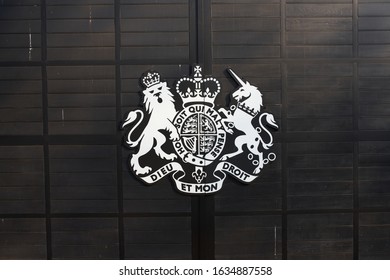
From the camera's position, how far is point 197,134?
4.46m

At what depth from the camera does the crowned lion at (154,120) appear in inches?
175

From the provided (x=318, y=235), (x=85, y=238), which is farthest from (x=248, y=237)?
(x=85, y=238)

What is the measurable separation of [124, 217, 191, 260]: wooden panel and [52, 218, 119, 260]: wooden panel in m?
0.15

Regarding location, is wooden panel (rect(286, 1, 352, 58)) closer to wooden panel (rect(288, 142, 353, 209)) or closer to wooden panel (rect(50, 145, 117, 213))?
wooden panel (rect(288, 142, 353, 209))

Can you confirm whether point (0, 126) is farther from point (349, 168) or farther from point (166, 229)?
point (349, 168)

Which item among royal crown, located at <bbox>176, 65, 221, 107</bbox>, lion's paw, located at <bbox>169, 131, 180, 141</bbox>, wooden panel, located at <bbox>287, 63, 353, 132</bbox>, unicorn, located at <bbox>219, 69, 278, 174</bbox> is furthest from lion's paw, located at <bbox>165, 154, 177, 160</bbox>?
Result: wooden panel, located at <bbox>287, 63, 353, 132</bbox>

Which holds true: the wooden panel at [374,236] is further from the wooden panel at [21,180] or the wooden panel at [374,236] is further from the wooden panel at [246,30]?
the wooden panel at [21,180]

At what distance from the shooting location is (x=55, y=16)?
14.6 ft

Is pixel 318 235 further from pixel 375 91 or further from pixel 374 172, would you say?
pixel 375 91

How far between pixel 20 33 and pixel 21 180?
141cm

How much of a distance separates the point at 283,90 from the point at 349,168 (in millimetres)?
996

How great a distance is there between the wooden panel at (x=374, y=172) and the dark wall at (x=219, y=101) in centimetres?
1
